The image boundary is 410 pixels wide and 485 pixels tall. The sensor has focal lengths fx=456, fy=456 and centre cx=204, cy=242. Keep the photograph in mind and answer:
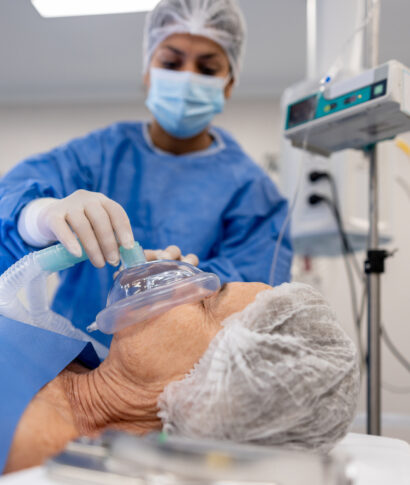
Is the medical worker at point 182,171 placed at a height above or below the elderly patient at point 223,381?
above

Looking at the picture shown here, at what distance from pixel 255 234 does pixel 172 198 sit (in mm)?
327

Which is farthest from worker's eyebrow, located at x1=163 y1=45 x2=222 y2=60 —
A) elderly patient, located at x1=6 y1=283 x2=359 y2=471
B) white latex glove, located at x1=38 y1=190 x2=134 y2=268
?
elderly patient, located at x1=6 y1=283 x2=359 y2=471

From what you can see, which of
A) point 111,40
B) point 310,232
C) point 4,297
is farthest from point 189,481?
point 111,40

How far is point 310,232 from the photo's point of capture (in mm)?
2223

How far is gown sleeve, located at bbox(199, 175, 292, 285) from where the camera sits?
1586 millimetres

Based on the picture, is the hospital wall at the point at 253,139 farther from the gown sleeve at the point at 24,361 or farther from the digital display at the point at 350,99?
the gown sleeve at the point at 24,361

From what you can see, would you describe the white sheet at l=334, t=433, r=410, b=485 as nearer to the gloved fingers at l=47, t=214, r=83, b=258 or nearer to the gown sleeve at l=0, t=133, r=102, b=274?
the gloved fingers at l=47, t=214, r=83, b=258

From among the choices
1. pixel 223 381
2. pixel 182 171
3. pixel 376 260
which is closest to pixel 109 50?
pixel 182 171

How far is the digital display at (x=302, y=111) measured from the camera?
Result: 1.52 m

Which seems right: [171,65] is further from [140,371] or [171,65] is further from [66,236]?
[140,371]

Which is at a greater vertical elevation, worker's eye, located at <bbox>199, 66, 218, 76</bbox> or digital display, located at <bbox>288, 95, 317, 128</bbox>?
worker's eye, located at <bbox>199, 66, 218, 76</bbox>

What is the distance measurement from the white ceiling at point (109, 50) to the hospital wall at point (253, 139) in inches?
5.4

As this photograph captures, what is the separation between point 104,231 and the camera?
1.00 meters

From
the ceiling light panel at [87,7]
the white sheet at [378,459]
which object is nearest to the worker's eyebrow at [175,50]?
the ceiling light panel at [87,7]
